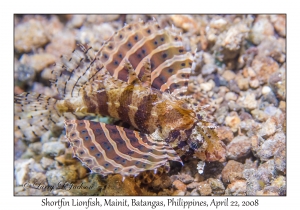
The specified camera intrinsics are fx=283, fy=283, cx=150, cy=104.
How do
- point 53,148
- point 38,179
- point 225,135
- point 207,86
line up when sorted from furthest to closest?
1. point 207,86
2. point 53,148
3. point 38,179
4. point 225,135

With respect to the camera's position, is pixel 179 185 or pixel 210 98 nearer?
pixel 179 185

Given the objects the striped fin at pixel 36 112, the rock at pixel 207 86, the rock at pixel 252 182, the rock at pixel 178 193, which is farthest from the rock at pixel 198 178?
the striped fin at pixel 36 112

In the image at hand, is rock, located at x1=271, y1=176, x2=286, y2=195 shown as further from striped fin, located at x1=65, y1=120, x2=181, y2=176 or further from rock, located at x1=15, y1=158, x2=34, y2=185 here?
rock, located at x1=15, y1=158, x2=34, y2=185

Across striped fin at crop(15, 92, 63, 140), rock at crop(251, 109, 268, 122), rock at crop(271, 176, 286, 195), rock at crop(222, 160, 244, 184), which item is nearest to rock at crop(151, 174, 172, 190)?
rock at crop(222, 160, 244, 184)

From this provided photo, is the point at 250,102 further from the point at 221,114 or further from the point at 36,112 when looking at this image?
the point at 36,112

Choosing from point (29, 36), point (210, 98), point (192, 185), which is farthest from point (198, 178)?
point (29, 36)
